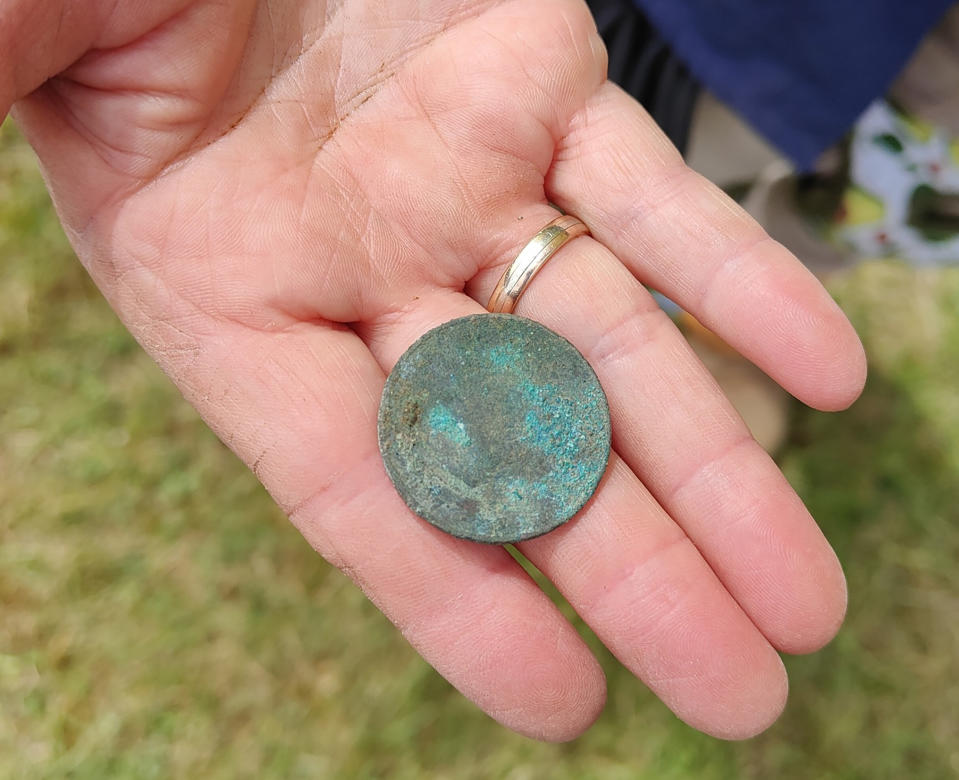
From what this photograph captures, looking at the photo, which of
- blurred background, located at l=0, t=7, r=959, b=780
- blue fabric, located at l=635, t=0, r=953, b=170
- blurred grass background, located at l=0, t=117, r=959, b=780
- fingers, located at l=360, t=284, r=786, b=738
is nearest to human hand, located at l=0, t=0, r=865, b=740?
fingers, located at l=360, t=284, r=786, b=738

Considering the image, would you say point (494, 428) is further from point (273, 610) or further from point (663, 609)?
point (273, 610)

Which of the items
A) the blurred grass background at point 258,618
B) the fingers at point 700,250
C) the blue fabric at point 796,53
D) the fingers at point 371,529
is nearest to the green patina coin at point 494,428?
the fingers at point 371,529

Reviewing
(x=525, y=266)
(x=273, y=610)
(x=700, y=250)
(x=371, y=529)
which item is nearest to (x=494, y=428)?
(x=371, y=529)

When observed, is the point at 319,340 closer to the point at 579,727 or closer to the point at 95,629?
the point at 579,727

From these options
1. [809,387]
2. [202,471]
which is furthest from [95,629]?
[809,387]

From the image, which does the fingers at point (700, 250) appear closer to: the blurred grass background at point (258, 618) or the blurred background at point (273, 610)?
the blurred background at point (273, 610)

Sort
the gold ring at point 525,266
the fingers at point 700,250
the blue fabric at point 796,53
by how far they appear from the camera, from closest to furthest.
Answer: the fingers at point 700,250
the gold ring at point 525,266
the blue fabric at point 796,53
